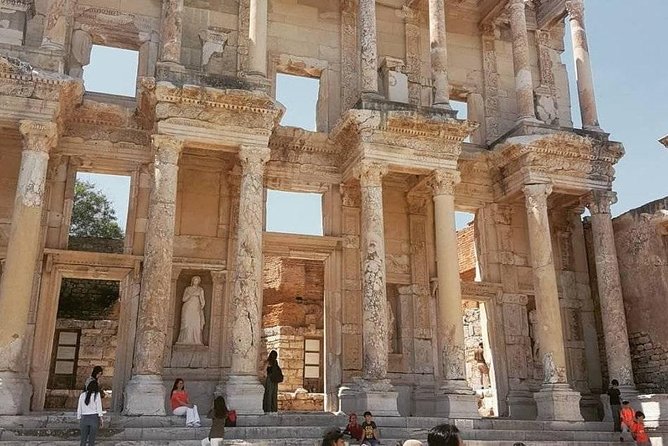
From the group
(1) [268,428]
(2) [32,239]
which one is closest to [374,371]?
(1) [268,428]

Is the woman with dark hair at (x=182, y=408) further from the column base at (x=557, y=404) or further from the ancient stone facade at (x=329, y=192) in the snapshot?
the column base at (x=557, y=404)

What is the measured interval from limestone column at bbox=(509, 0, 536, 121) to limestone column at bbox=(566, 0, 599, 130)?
5.55 feet

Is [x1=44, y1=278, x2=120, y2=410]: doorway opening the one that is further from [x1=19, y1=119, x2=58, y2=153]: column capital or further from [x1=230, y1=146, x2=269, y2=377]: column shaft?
[x1=19, y1=119, x2=58, y2=153]: column capital

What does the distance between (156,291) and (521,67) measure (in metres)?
10.8

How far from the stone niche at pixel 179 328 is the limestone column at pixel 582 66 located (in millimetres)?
10659

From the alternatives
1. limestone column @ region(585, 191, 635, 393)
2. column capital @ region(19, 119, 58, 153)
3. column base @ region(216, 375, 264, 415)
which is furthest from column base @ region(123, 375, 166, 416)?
limestone column @ region(585, 191, 635, 393)

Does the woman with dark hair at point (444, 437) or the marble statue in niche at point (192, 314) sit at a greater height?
the marble statue in niche at point (192, 314)

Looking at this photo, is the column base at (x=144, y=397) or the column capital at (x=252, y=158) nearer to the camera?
the column base at (x=144, y=397)

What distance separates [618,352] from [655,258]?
9.12ft

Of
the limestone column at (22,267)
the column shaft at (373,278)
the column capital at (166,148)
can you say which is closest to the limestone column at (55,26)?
the limestone column at (22,267)

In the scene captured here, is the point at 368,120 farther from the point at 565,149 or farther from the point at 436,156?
the point at 565,149

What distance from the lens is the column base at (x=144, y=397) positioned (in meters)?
12.2

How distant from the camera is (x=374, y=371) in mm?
13992

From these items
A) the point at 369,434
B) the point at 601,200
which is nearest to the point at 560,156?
the point at 601,200
